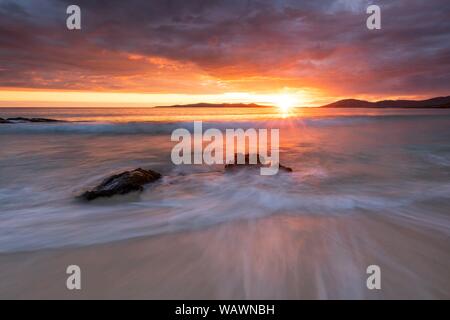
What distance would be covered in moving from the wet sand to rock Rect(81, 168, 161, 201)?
2.03m

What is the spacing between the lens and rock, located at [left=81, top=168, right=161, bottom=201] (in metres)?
5.57

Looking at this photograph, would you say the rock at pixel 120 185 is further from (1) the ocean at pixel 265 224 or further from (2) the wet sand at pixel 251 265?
(2) the wet sand at pixel 251 265

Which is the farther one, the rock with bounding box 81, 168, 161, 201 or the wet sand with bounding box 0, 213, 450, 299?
the rock with bounding box 81, 168, 161, 201

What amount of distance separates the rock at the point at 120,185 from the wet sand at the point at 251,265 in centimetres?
203

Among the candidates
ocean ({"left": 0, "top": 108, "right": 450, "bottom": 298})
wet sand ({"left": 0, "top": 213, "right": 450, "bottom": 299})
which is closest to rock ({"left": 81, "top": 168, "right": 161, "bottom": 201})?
ocean ({"left": 0, "top": 108, "right": 450, "bottom": 298})

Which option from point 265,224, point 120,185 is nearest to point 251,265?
point 265,224

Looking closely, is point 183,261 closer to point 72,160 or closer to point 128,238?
point 128,238

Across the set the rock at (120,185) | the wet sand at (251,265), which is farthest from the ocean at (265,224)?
the rock at (120,185)

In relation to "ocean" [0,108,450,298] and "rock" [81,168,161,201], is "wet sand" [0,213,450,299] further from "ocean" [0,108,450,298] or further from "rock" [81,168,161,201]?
"rock" [81,168,161,201]

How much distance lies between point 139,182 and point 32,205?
219 centimetres

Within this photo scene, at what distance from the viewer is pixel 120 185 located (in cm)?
580

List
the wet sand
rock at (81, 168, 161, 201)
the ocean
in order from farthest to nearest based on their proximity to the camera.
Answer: rock at (81, 168, 161, 201)
the ocean
the wet sand

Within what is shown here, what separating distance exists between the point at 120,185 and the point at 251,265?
370cm
